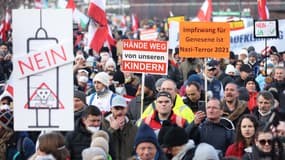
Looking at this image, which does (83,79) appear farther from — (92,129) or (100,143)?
(100,143)

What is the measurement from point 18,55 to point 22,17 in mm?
314

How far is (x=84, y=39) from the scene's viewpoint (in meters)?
34.7

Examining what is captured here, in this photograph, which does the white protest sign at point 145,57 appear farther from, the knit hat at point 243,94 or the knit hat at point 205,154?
the knit hat at point 205,154

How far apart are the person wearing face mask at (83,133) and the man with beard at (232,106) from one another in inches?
92.5

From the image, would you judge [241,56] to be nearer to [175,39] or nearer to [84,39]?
[175,39]

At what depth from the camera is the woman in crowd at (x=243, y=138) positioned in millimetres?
10047

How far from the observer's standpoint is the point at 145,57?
545 inches

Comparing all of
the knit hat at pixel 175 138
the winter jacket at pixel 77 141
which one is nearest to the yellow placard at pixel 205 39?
the winter jacket at pixel 77 141

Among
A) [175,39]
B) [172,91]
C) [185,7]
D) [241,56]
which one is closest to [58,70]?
[172,91]

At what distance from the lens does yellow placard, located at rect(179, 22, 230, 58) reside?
1457 cm

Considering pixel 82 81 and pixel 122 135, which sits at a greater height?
pixel 82 81

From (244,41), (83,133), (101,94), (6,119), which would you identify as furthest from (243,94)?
(244,41)

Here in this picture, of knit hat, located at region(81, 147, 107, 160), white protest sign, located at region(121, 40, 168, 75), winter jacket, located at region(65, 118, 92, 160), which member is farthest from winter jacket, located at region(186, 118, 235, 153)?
white protest sign, located at region(121, 40, 168, 75)

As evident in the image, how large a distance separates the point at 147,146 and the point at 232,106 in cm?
360
